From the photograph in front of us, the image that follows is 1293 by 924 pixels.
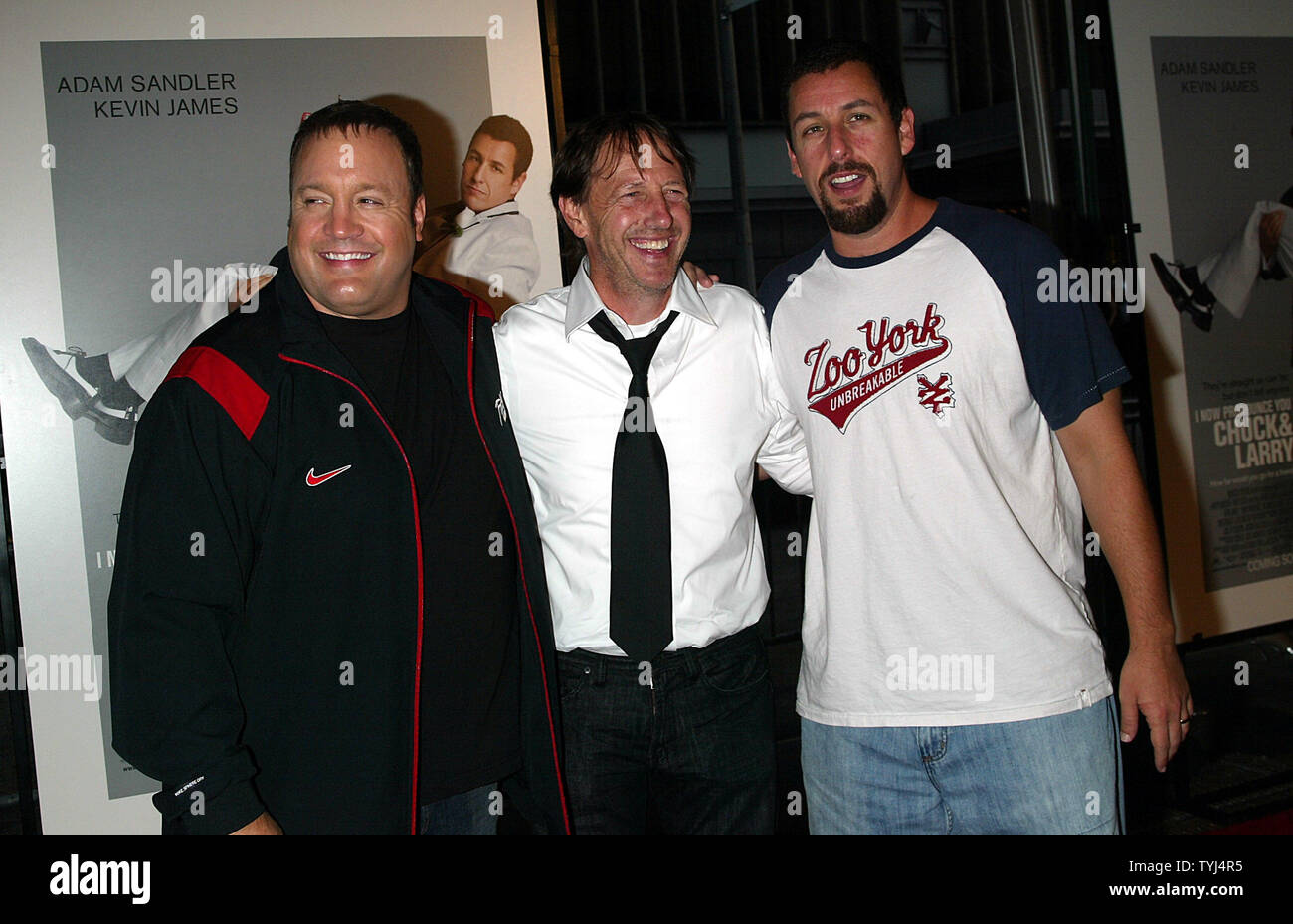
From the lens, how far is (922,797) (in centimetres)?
204

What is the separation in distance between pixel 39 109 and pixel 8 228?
1.02 feet

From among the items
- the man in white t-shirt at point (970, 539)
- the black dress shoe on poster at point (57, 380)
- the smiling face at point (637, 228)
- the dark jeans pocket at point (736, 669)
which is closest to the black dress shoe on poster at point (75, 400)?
the black dress shoe on poster at point (57, 380)

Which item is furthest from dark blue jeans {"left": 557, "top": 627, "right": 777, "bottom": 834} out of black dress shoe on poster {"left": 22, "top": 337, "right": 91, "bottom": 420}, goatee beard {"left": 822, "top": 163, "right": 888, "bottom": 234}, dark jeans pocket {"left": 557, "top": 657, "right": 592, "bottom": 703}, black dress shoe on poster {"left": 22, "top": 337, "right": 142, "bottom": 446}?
black dress shoe on poster {"left": 22, "top": 337, "right": 91, "bottom": 420}

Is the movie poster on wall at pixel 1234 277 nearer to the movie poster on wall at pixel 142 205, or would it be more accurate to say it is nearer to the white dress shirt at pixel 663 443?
the white dress shirt at pixel 663 443

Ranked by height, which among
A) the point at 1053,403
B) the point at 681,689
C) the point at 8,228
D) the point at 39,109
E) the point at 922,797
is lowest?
the point at 922,797

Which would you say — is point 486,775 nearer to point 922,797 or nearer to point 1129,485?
point 922,797

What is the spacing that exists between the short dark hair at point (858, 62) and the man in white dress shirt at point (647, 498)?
34 cm

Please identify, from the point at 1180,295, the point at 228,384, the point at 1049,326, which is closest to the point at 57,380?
the point at 228,384

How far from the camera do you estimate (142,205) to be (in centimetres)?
269

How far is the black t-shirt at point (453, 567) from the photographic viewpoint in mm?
1962

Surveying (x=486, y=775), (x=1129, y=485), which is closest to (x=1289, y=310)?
(x=1129, y=485)

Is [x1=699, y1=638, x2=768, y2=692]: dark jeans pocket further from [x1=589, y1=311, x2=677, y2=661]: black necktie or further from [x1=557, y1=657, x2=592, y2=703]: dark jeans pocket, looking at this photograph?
[x1=557, y1=657, x2=592, y2=703]: dark jeans pocket

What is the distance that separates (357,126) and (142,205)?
1.05 metres

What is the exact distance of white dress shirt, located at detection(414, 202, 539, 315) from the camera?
2973 millimetres
